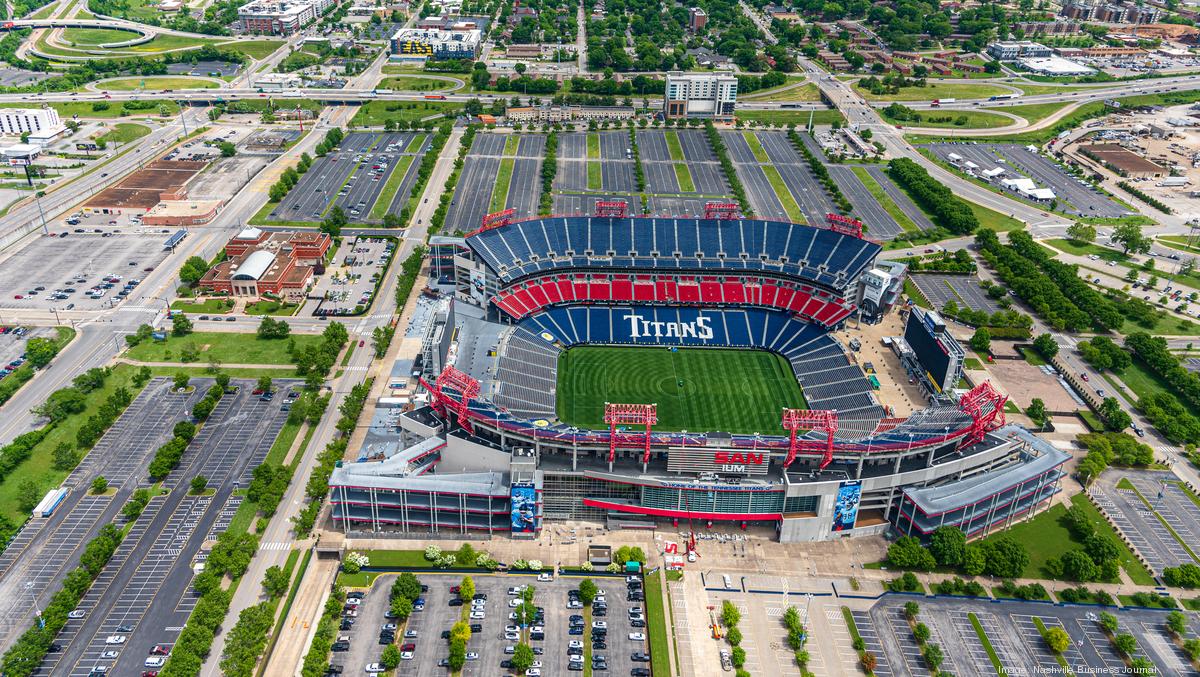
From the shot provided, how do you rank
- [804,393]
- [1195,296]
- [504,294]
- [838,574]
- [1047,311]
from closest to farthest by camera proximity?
1. [838,574]
2. [804,393]
3. [504,294]
4. [1047,311]
5. [1195,296]

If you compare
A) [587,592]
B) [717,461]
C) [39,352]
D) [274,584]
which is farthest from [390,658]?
[39,352]

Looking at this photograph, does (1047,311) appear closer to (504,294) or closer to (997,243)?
(997,243)

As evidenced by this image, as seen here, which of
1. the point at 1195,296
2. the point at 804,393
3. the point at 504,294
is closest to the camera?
the point at 804,393

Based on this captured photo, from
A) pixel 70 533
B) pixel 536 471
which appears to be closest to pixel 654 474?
pixel 536 471

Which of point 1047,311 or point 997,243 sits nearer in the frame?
point 1047,311

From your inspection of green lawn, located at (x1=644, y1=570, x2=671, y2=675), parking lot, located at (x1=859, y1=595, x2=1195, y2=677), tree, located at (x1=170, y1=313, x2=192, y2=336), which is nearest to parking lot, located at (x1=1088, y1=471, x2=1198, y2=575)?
parking lot, located at (x1=859, y1=595, x2=1195, y2=677)

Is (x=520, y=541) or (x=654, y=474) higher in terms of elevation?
(x=654, y=474)

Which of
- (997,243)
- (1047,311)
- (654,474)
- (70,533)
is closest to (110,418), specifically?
(70,533)
